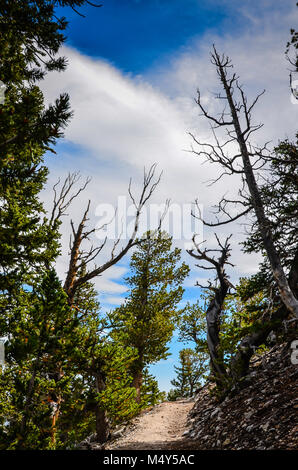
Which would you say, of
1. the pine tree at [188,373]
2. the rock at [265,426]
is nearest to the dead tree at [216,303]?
the rock at [265,426]

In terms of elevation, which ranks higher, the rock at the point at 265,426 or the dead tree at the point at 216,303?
the dead tree at the point at 216,303

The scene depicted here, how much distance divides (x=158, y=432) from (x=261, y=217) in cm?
955

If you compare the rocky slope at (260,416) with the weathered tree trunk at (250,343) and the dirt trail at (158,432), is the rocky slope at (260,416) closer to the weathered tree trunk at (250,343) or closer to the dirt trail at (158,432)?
the weathered tree trunk at (250,343)

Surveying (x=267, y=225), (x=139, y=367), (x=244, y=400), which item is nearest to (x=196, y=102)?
(x=267, y=225)

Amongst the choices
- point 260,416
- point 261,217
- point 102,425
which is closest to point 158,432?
point 102,425

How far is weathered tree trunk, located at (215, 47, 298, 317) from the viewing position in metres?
6.97

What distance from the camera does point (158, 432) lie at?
35.4 feet

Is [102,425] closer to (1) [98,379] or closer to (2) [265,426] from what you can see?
(1) [98,379]

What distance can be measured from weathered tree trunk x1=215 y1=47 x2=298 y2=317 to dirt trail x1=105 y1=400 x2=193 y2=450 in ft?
16.4

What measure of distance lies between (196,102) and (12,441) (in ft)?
34.1

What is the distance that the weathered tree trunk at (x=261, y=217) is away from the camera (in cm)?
697

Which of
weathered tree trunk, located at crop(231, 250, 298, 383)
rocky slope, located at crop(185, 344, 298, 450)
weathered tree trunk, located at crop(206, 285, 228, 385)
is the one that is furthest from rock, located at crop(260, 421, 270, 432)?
weathered tree trunk, located at crop(206, 285, 228, 385)

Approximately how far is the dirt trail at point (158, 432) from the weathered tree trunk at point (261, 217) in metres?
5.00

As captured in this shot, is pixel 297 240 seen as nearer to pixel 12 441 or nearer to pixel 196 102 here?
pixel 196 102
